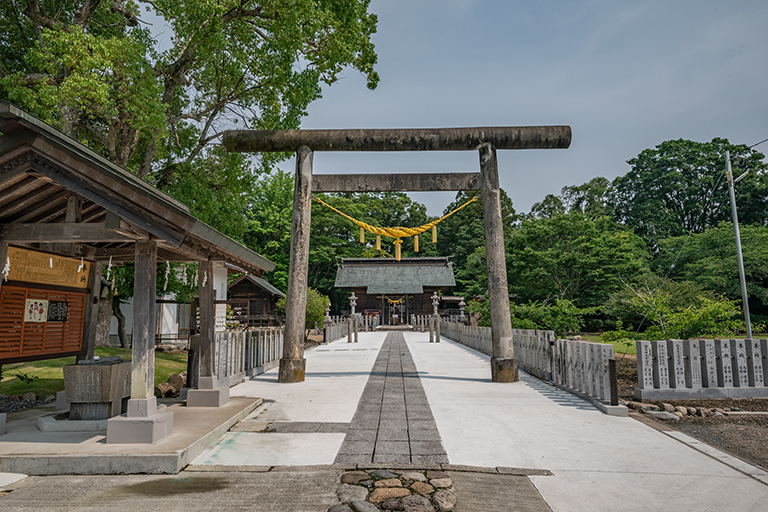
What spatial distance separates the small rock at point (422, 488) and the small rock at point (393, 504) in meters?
0.24

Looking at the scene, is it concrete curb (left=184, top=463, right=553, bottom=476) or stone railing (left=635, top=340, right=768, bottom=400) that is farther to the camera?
stone railing (left=635, top=340, right=768, bottom=400)

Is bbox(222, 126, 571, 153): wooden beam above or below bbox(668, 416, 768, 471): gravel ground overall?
above

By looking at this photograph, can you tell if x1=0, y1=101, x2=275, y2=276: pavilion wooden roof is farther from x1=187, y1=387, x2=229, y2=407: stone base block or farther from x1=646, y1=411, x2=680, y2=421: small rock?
x1=646, y1=411, x2=680, y2=421: small rock

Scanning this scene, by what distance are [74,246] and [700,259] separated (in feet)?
120

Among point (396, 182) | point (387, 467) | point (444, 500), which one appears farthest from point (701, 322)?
point (444, 500)

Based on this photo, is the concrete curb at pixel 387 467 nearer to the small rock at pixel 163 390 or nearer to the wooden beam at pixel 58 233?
the wooden beam at pixel 58 233

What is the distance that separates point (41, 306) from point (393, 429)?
4854 mm

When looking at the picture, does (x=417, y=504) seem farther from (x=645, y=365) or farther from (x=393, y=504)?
(x=645, y=365)

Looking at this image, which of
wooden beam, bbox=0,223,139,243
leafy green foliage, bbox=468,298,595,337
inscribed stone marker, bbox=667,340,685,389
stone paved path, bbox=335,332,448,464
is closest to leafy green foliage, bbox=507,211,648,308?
leafy green foliage, bbox=468,298,595,337

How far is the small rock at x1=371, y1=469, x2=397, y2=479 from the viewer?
3.79 meters

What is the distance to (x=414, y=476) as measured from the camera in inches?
149

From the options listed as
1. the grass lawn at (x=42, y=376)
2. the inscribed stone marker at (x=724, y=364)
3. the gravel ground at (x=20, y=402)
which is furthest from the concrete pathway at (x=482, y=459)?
the grass lawn at (x=42, y=376)

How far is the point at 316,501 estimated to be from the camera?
3.34m

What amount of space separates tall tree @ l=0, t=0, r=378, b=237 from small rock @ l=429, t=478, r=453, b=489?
9.97m
